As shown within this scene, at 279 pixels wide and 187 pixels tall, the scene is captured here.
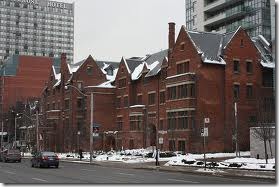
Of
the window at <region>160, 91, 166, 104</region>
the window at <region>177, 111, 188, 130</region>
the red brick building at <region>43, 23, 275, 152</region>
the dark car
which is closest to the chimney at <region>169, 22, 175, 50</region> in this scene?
the red brick building at <region>43, 23, 275, 152</region>

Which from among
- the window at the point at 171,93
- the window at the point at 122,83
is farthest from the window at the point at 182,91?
the window at the point at 122,83

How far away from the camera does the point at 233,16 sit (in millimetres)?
106062

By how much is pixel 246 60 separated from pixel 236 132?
12719mm

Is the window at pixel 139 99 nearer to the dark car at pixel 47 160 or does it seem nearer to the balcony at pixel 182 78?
the balcony at pixel 182 78

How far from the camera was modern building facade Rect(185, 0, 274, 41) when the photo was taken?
3969 inches

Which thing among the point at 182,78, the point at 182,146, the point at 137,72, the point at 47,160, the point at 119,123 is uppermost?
the point at 137,72

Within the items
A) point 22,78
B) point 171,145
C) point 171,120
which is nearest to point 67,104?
point 171,120

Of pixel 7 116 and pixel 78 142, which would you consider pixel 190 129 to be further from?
pixel 7 116

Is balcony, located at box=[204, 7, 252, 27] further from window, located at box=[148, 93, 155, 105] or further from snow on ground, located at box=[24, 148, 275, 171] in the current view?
snow on ground, located at box=[24, 148, 275, 171]

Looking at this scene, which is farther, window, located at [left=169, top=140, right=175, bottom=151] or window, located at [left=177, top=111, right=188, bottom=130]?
window, located at [left=169, top=140, right=175, bottom=151]

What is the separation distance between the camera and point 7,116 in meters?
134

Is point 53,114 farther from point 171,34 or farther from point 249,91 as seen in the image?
point 249,91

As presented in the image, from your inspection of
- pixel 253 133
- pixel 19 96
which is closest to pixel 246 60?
pixel 253 133

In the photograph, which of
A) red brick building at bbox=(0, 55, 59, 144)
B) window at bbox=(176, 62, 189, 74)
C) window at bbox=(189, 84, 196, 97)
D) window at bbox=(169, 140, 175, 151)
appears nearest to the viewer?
window at bbox=(189, 84, 196, 97)
